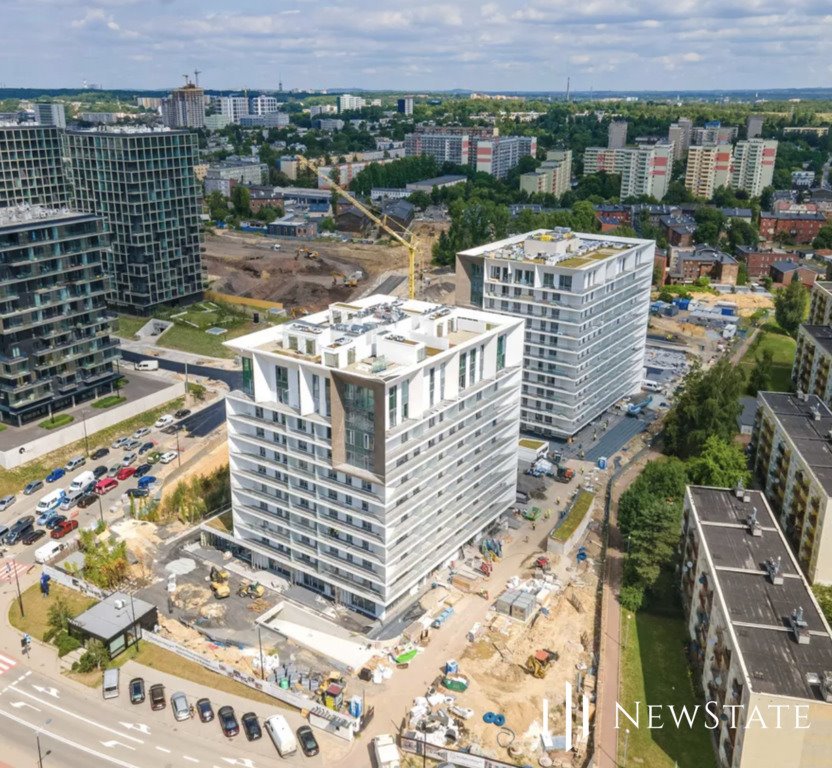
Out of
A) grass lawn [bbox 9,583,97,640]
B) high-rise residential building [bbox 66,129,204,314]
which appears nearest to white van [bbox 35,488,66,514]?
grass lawn [bbox 9,583,97,640]

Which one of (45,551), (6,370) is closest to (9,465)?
(6,370)

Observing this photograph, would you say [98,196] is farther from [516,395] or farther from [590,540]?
[590,540]

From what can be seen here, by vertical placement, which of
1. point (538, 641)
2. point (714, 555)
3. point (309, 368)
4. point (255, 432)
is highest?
point (309, 368)

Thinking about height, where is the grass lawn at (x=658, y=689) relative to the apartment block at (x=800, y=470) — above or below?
below

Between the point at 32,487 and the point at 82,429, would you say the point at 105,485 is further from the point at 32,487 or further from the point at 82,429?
the point at 82,429

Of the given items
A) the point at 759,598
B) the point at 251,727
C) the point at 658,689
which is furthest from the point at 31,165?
the point at 759,598

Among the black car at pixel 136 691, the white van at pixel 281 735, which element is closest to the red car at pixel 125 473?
the black car at pixel 136 691

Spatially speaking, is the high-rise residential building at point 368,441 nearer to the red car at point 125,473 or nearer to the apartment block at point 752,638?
the apartment block at point 752,638
